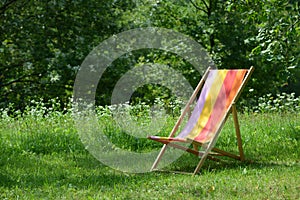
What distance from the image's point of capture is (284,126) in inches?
266

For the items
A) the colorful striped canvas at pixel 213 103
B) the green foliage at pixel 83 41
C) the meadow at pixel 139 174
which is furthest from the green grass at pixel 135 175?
the green foliage at pixel 83 41

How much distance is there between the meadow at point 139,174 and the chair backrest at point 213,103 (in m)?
0.34

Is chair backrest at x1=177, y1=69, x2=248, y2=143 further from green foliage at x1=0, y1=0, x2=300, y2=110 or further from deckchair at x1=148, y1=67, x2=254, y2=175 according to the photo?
green foliage at x1=0, y1=0, x2=300, y2=110

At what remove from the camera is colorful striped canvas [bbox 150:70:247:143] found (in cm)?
527

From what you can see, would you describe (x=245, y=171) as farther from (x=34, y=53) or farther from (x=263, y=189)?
(x=34, y=53)

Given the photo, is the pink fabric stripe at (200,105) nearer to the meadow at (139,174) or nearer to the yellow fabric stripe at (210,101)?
the yellow fabric stripe at (210,101)

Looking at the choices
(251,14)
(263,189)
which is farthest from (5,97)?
(263,189)

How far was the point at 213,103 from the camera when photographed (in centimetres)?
548

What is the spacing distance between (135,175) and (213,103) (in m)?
1.20

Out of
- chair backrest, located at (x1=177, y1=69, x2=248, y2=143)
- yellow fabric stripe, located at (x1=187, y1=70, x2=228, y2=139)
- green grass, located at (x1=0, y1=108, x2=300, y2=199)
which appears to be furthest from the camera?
yellow fabric stripe, located at (x1=187, y1=70, x2=228, y2=139)

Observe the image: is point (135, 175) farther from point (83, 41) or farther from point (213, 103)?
point (83, 41)

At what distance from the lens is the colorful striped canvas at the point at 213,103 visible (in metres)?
5.27

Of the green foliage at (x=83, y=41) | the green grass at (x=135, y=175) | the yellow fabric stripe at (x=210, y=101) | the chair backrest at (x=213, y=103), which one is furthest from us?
the green foliage at (x=83, y=41)

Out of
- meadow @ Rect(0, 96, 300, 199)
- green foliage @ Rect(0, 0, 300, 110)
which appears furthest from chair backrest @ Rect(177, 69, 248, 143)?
green foliage @ Rect(0, 0, 300, 110)
